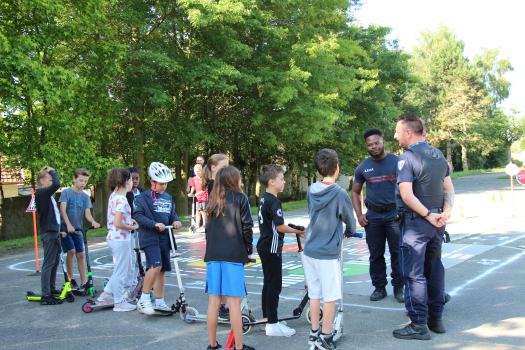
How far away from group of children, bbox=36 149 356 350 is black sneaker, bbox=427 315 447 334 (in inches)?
46.3

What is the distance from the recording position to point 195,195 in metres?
12.1

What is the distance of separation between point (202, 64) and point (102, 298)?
12234 mm

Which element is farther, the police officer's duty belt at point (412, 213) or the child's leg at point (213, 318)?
the police officer's duty belt at point (412, 213)

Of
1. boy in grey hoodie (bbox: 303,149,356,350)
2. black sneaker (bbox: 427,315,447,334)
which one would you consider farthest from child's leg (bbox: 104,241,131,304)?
black sneaker (bbox: 427,315,447,334)

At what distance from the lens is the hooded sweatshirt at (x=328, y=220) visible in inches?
161

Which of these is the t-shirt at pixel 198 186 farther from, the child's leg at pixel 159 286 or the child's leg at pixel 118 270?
the child's leg at pixel 159 286

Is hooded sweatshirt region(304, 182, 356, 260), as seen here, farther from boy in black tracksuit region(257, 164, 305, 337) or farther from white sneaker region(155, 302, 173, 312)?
white sneaker region(155, 302, 173, 312)

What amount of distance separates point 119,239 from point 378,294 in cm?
341

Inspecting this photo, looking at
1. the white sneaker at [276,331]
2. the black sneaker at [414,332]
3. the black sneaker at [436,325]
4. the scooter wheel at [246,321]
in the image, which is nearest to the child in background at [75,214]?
the scooter wheel at [246,321]

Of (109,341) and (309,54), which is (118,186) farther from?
(309,54)

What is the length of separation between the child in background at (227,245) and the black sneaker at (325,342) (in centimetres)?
63

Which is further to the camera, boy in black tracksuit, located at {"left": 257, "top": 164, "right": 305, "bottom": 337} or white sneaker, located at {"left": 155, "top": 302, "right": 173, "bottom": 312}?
white sneaker, located at {"left": 155, "top": 302, "right": 173, "bottom": 312}

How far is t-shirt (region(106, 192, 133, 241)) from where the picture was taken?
5516 mm

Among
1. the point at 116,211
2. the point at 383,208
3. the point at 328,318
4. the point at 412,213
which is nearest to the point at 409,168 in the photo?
the point at 412,213
